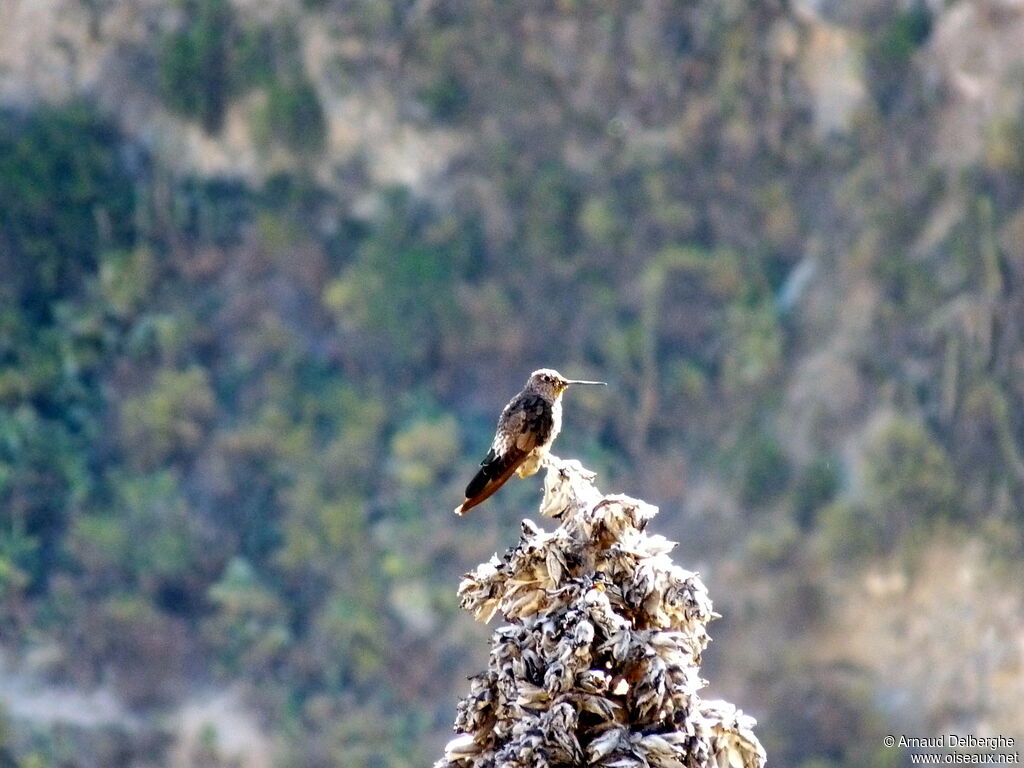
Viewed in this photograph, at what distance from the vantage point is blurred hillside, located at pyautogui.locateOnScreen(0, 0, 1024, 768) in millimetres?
19953

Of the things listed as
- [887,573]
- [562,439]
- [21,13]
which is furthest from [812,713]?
[21,13]

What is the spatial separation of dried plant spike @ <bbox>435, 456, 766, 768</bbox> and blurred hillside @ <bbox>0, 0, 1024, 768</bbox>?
50.4ft

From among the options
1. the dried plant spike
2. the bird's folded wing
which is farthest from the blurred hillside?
the dried plant spike

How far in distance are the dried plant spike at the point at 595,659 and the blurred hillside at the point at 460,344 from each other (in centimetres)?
1537

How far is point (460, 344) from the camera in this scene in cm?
2338

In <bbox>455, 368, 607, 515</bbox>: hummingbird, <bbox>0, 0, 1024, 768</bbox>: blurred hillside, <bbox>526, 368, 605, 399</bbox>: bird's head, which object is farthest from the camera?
<bbox>0, 0, 1024, 768</bbox>: blurred hillside

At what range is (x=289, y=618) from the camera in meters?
21.6

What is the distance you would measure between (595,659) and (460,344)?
1920cm

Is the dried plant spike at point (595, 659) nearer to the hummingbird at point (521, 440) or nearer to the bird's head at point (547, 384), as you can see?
the hummingbird at point (521, 440)

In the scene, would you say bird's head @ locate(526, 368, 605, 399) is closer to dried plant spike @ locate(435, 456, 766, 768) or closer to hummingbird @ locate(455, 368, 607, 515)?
hummingbird @ locate(455, 368, 607, 515)

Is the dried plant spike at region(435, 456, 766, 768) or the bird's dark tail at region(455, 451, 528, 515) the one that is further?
the bird's dark tail at region(455, 451, 528, 515)

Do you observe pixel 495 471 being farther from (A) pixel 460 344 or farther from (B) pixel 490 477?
(A) pixel 460 344

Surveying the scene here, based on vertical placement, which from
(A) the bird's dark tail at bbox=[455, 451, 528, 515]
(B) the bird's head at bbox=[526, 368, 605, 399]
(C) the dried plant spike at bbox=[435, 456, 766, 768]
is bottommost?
(C) the dried plant spike at bbox=[435, 456, 766, 768]

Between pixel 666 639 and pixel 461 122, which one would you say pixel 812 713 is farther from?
pixel 666 639
